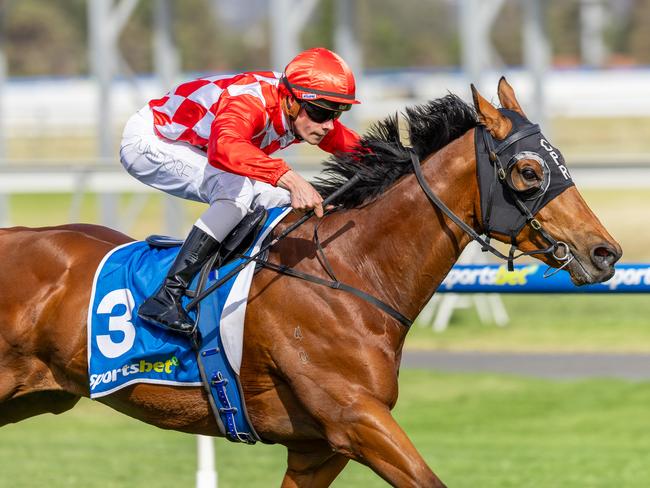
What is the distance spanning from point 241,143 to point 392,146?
1.98 feet

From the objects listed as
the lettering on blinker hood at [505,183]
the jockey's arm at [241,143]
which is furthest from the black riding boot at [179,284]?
the lettering on blinker hood at [505,183]

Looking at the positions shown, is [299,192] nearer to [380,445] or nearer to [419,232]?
[419,232]

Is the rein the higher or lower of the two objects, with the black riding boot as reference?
higher

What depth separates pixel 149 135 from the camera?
4547 millimetres

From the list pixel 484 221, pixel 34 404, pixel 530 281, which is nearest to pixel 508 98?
pixel 484 221

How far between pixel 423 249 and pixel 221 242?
0.74m

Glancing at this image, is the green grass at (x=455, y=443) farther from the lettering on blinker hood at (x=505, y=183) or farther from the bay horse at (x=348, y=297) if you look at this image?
the lettering on blinker hood at (x=505, y=183)

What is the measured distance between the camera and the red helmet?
13.3 ft

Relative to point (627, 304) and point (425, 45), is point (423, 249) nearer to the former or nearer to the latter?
point (627, 304)

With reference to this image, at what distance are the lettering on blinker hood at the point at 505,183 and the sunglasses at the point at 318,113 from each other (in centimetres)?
55

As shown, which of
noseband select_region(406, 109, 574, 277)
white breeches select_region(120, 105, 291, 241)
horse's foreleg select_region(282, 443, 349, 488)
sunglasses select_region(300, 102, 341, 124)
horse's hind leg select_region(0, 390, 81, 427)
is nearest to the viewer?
noseband select_region(406, 109, 574, 277)

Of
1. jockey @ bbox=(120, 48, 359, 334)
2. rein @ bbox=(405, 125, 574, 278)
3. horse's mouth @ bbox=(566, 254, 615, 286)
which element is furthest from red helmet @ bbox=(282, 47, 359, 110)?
horse's mouth @ bbox=(566, 254, 615, 286)

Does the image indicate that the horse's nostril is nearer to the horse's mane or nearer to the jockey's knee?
the horse's mane

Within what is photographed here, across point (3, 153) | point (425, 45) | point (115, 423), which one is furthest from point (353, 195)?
point (425, 45)
